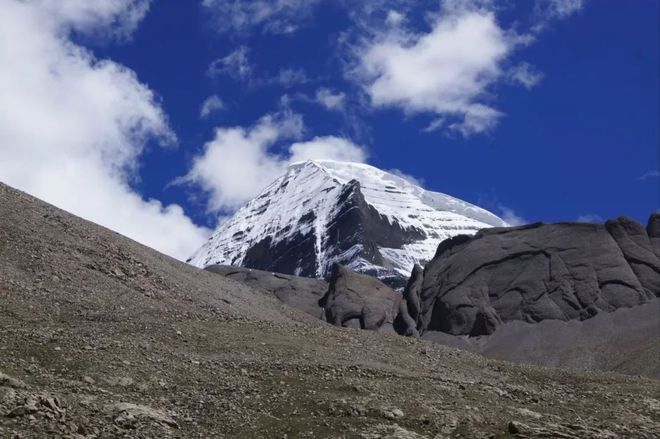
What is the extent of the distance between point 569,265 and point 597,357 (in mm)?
27064

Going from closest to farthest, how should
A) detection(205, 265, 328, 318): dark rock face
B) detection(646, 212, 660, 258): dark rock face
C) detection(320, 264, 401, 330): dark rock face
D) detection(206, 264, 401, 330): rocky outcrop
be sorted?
detection(646, 212, 660, 258): dark rock face
detection(320, 264, 401, 330): dark rock face
detection(206, 264, 401, 330): rocky outcrop
detection(205, 265, 328, 318): dark rock face

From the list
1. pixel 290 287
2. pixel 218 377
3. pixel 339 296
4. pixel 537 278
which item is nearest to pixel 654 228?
pixel 537 278

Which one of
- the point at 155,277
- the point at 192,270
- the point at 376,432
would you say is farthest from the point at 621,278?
the point at 376,432

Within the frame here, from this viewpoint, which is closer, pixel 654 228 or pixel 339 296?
pixel 654 228

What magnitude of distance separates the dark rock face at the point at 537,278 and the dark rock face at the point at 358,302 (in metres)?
2.18

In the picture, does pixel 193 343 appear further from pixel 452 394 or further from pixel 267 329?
pixel 452 394

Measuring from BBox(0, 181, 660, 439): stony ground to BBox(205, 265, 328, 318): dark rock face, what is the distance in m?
61.5

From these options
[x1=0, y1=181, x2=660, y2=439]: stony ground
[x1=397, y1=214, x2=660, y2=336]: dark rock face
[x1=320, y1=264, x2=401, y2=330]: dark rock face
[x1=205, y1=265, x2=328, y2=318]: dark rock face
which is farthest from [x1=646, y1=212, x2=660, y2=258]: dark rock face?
[x1=0, y1=181, x2=660, y2=439]: stony ground

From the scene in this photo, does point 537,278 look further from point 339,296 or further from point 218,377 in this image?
point 218,377

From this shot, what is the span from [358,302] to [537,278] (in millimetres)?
20513

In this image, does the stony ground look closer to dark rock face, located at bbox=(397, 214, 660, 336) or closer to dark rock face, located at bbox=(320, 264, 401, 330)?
dark rock face, located at bbox=(397, 214, 660, 336)

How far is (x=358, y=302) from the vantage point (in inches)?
4363

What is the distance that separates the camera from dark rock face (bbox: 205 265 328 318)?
11575cm

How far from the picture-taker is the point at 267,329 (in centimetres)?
4650
